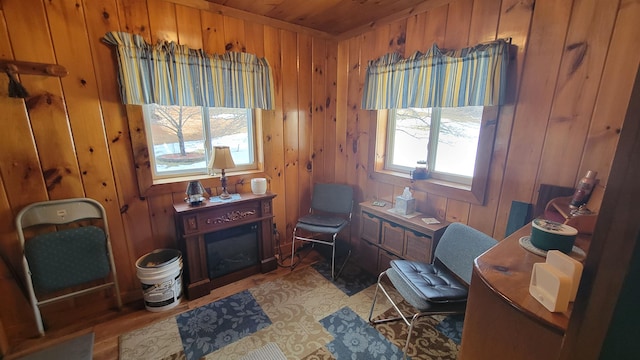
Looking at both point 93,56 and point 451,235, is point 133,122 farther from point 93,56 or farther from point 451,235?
point 451,235

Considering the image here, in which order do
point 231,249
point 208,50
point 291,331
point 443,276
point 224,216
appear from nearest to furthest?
point 443,276 < point 291,331 < point 208,50 < point 224,216 < point 231,249

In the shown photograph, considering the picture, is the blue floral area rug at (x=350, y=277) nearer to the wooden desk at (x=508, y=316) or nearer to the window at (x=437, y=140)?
the window at (x=437, y=140)

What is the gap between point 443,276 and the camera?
5.86 feet

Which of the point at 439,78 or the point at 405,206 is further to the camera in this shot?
the point at 405,206

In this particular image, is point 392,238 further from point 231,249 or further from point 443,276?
Answer: point 231,249

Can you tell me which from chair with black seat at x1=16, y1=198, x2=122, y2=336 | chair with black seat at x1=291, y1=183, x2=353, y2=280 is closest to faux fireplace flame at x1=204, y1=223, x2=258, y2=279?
chair with black seat at x1=291, y1=183, x2=353, y2=280

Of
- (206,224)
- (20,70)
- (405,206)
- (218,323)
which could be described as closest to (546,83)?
(405,206)

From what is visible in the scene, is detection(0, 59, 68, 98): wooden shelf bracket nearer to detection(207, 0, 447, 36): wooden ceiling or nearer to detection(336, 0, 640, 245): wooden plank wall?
detection(207, 0, 447, 36): wooden ceiling

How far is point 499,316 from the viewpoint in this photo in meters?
0.87

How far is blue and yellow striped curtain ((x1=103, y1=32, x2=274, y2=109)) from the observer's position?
6.08 feet

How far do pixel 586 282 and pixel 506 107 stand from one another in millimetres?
1622

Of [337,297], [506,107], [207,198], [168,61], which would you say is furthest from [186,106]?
[506,107]

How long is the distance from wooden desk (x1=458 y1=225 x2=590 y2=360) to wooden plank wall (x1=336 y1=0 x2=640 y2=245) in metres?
0.74

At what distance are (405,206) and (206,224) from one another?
1726mm
